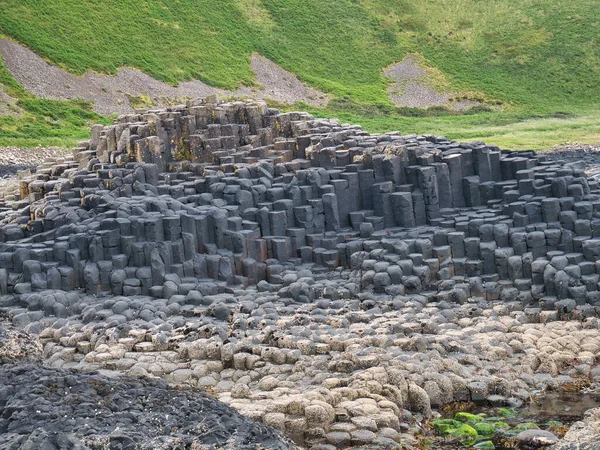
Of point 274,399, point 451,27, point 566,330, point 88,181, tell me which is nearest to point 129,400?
point 274,399

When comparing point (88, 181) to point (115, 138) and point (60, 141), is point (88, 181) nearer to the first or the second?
point (115, 138)

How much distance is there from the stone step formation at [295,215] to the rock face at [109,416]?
24.2ft

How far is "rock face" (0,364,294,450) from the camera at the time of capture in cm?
1083

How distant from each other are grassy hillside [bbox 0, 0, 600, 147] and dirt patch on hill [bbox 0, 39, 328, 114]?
88cm

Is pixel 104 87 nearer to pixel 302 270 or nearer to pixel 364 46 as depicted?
pixel 364 46

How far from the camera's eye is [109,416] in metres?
11.4

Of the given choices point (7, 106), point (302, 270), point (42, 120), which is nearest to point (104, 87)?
point (42, 120)

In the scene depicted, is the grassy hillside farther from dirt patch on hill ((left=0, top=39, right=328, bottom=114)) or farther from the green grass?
the green grass

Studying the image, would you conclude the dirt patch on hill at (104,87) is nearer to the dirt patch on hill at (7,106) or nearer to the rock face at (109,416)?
the dirt patch on hill at (7,106)

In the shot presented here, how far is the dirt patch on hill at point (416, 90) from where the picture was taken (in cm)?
6681

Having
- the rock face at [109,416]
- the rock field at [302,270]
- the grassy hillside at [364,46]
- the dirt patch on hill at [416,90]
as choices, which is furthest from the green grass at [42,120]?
the rock face at [109,416]

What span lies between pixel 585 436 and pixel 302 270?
10422 mm

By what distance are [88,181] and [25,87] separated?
33.7 m

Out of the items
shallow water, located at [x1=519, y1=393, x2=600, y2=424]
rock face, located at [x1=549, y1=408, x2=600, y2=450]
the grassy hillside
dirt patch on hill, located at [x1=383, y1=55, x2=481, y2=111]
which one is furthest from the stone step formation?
A: dirt patch on hill, located at [x1=383, y1=55, x2=481, y2=111]
